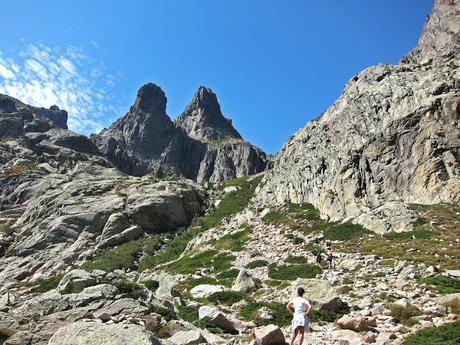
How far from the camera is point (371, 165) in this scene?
54594 millimetres

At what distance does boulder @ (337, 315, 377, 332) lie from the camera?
659 inches

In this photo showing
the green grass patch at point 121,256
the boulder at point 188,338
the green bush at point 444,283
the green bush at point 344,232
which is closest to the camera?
the boulder at point 188,338

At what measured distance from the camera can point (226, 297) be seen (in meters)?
27.5

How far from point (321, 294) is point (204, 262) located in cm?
2605

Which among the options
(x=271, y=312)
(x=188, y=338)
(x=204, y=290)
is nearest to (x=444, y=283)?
(x=271, y=312)

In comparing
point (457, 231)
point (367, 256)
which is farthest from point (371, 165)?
point (367, 256)

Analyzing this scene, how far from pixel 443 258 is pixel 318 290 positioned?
1189 centimetres

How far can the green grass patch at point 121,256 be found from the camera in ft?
188

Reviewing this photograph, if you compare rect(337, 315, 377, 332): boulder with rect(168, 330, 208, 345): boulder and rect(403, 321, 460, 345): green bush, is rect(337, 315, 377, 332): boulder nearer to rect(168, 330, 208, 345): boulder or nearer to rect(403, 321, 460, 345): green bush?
rect(403, 321, 460, 345): green bush

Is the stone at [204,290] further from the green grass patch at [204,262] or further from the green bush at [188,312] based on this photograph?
the green grass patch at [204,262]

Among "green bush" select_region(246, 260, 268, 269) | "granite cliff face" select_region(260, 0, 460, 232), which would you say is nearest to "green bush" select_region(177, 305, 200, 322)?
"green bush" select_region(246, 260, 268, 269)

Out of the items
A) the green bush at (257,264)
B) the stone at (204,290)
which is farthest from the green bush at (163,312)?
the green bush at (257,264)

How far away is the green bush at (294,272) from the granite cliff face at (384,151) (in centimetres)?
1152

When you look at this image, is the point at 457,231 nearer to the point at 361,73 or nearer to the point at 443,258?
the point at 443,258
